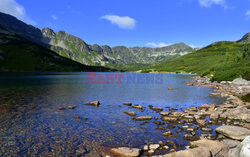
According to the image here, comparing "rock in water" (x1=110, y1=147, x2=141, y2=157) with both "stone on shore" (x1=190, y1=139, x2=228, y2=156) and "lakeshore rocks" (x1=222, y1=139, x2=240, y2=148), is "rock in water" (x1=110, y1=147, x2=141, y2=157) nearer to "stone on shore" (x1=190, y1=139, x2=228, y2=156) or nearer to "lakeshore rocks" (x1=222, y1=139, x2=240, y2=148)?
"stone on shore" (x1=190, y1=139, x2=228, y2=156)

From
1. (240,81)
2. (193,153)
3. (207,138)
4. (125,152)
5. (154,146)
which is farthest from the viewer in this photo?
(240,81)

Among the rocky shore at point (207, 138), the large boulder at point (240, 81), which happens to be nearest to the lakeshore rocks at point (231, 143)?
the rocky shore at point (207, 138)

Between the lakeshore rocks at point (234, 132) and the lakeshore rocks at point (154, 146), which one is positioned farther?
the lakeshore rocks at point (234, 132)

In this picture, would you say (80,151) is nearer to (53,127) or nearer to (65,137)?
(65,137)

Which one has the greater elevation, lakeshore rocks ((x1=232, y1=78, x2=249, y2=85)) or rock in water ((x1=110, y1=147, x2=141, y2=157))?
lakeshore rocks ((x1=232, y1=78, x2=249, y2=85))

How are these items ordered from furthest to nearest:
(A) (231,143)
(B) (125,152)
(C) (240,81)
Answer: (C) (240,81) < (A) (231,143) < (B) (125,152)

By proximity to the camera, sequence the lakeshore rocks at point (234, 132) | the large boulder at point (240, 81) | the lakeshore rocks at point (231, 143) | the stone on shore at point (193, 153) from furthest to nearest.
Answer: the large boulder at point (240, 81)
the lakeshore rocks at point (234, 132)
the lakeshore rocks at point (231, 143)
the stone on shore at point (193, 153)

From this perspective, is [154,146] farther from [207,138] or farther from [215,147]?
[207,138]

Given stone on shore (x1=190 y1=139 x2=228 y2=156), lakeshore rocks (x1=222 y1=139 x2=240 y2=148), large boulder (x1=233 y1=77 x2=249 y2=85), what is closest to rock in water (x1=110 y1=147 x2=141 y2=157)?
stone on shore (x1=190 y1=139 x2=228 y2=156)

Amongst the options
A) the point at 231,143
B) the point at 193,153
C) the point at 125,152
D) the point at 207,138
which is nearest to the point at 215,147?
the point at 231,143

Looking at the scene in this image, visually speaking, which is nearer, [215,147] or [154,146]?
[215,147]

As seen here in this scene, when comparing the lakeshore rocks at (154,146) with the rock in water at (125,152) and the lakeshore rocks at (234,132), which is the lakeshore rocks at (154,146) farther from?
the lakeshore rocks at (234,132)

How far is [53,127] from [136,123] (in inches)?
429

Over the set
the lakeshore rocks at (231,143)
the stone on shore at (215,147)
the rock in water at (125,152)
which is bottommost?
the rock in water at (125,152)
